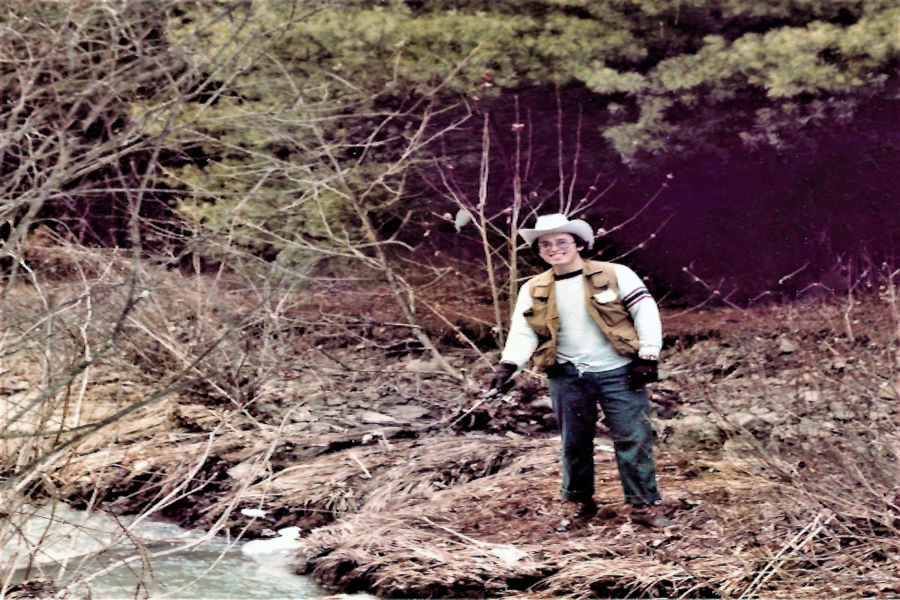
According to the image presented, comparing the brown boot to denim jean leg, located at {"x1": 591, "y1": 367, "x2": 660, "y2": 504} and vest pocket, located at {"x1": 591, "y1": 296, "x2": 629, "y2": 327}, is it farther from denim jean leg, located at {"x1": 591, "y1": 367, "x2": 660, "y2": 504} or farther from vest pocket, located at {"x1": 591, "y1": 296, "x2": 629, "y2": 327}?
vest pocket, located at {"x1": 591, "y1": 296, "x2": 629, "y2": 327}

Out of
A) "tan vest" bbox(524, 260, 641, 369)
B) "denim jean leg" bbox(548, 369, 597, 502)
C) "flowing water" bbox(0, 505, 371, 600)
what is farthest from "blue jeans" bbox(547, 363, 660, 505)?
"flowing water" bbox(0, 505, 371, 600)

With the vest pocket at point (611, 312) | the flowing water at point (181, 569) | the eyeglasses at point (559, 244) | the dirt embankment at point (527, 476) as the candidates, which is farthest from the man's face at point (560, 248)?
the flowing water at point (181, 569)

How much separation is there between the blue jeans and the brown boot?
0.03 metres

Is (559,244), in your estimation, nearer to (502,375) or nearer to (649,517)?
(502,375)

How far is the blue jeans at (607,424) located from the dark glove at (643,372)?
0.09 metres

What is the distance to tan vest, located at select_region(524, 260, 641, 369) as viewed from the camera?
4863mm

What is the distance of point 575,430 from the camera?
520cm

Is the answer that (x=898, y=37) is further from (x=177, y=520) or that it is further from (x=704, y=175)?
(x=177, y=520)

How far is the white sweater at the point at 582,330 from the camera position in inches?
190

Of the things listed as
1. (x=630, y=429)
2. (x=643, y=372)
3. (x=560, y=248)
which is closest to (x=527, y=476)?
(x=630, y=429)

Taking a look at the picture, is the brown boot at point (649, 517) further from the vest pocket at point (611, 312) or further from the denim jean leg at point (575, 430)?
the vest pocket at point (611, 312)

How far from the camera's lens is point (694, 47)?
30.6ft

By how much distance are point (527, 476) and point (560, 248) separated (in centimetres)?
166

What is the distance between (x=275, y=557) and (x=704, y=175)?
224 inches
